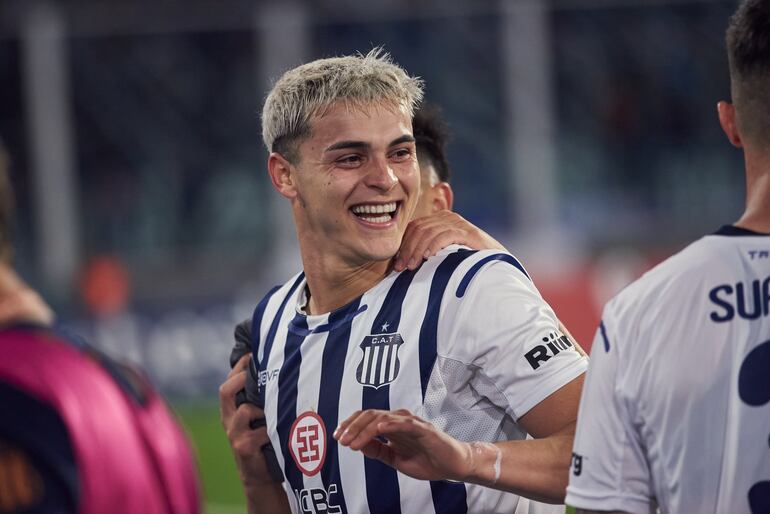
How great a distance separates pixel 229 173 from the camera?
589 inches

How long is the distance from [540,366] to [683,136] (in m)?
13.7

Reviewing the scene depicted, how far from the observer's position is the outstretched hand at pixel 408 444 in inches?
94.5

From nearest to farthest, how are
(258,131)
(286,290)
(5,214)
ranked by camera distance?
1. (5,214)
2. (286,290)
3. (258,131)

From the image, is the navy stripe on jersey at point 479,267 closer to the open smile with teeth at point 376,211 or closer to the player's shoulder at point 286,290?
the open smile with teeth at point 376,211

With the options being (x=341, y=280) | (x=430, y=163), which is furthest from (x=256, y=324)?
(x=430, y=163)

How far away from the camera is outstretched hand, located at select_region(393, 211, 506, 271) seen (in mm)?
3113

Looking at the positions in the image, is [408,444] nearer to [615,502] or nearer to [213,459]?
[615,502]

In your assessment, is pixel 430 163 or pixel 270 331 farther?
pixel 430 163

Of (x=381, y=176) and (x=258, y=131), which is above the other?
(x=258, y=131)

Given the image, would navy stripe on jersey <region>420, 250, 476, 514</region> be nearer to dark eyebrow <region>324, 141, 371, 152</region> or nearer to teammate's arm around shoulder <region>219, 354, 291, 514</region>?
dark eyebrow <region>324, 141, 371, 152</region>

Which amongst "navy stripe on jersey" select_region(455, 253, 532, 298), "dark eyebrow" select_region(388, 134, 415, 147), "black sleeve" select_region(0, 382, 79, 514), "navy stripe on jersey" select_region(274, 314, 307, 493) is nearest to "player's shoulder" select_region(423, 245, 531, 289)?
"navy stripe on jersey" select_region(455, 253, 532, 298)

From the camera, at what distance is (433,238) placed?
3135 millimetres

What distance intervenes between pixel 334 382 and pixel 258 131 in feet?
41.0

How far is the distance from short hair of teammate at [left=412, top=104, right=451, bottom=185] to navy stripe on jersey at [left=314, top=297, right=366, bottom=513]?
2.33 ft
